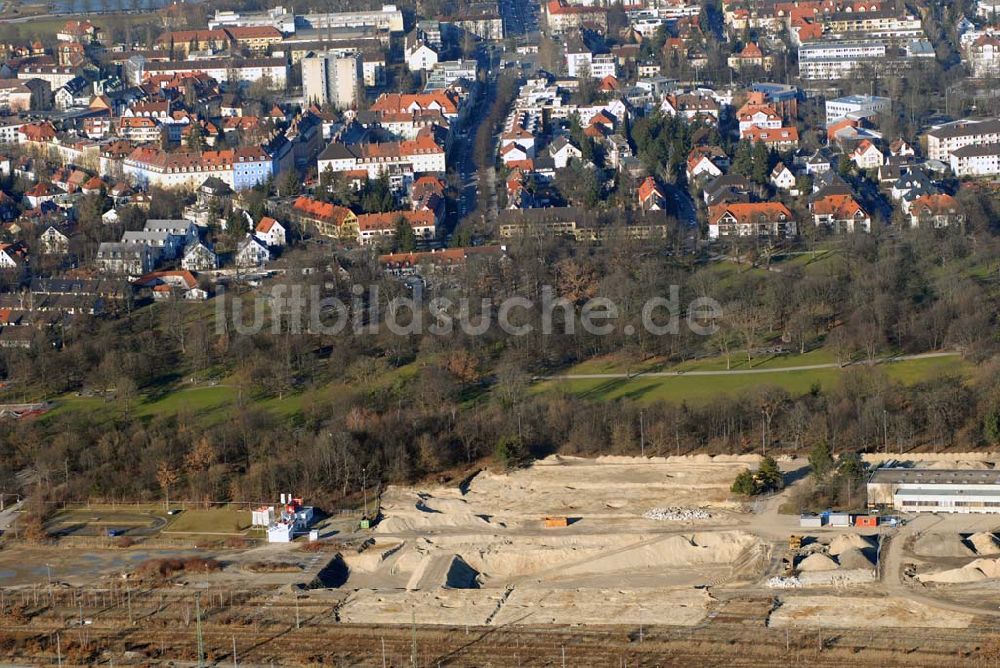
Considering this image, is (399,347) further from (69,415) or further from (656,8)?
(656,8)

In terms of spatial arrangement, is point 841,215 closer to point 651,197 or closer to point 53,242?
point 651,197

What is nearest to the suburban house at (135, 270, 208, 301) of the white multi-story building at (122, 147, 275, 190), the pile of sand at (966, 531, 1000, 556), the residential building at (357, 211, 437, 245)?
the residential building at (357, 211, 437, 245)

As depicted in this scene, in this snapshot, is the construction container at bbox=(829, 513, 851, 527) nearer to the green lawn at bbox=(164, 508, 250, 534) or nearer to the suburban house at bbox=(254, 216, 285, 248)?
the green lawn at bbox=(164, 508, 250, 534)

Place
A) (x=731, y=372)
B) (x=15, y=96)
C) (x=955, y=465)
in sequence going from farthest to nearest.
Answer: (x=15, y=96) → (x=731, y=372) → (x=955, y=465)

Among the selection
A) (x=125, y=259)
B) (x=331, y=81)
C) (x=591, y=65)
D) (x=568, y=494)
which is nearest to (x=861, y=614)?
(x=568, y=494)

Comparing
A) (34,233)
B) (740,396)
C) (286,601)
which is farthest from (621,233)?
(286,601)
